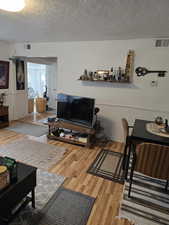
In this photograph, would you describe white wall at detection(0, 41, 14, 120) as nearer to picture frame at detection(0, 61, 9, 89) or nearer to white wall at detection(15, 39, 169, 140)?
Result: picture frame at detection(0, 61, 9, 89)

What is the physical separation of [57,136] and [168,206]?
2611 mm

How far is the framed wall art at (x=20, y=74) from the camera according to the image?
197 inches

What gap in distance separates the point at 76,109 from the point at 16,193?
2337mm

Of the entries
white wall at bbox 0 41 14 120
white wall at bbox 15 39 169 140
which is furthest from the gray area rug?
white wall at bbox 15 39 169 140

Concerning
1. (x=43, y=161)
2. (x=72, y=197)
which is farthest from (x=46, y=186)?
(x=43, y=161)

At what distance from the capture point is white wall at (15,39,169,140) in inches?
129

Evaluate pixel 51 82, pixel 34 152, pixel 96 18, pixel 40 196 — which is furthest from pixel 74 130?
pixel 51 82

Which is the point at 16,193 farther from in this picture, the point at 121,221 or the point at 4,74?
the point at 4,74

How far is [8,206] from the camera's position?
1375 mm

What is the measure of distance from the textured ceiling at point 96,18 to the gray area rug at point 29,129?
2.53 metres

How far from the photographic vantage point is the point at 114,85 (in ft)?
12.1

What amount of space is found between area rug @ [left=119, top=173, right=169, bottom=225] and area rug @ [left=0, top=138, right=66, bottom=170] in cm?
140

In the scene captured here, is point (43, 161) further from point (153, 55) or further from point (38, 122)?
point (153, 55)

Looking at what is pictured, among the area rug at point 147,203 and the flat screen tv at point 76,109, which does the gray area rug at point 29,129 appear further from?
the area rug at point 147,203
